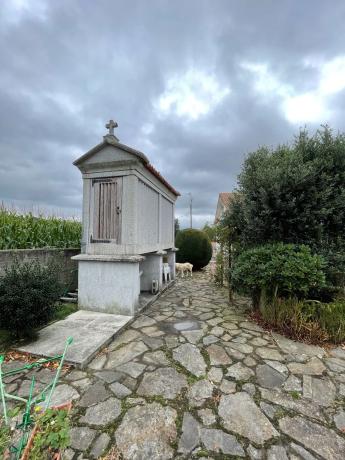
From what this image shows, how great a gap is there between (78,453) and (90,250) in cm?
360

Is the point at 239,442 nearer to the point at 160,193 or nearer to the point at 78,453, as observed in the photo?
the point at 78,453

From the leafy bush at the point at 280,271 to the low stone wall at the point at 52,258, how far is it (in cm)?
417

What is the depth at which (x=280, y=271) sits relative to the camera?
4090mm

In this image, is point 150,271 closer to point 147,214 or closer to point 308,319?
point 147,214

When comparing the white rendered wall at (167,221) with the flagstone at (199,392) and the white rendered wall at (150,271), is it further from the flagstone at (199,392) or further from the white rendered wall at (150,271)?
the flagstone at (199,392)

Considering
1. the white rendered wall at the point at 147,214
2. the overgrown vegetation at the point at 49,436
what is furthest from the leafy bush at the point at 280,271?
the overgrown vegetation at the point at 49,436

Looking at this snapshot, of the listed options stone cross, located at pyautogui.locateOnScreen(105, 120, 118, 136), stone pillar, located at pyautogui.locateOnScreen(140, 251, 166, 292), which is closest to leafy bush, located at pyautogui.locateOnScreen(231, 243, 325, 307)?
stone pillar, located at pyautogui.locateOnScreen(140, 251, 166, 292)

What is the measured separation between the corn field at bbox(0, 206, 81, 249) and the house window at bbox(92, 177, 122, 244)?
1.69 m

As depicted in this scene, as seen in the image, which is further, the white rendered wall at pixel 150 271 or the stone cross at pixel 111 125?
the white rendered wall at pixel 150 271

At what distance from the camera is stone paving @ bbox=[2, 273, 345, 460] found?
1875 mm

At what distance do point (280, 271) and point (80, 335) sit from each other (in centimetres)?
360

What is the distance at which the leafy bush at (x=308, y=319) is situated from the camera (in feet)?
12.2

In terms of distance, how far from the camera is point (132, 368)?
2934 mm

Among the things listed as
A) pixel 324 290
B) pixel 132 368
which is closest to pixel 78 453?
pixel 132 368
